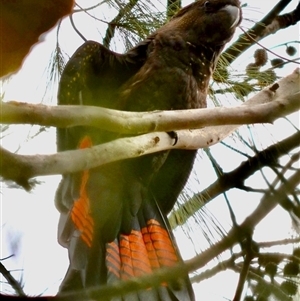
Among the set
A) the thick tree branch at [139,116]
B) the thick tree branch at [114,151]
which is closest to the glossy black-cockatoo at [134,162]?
the thick tree branch at [114,151]

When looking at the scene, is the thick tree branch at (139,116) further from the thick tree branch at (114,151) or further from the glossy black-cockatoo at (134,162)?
the glossy black-cockatoo at (134,162)

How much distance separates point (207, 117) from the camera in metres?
1.28

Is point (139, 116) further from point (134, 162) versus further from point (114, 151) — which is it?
point (134, 162)

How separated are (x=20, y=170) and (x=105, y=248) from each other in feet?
3.16

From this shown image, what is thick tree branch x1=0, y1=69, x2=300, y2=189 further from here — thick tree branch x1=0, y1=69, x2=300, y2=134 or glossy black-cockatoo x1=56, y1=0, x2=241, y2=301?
glossy black-cockatoo x1=56, y1=0, x2=241, y2=301

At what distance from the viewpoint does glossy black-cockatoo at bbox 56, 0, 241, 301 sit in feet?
5.44

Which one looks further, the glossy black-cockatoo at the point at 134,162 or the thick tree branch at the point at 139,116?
the glossy black-cockatoo at the point at 134,162

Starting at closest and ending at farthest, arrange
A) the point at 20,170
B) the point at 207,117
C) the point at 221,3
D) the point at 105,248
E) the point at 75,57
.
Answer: the point at 20,170 → the point at 207,117 → the point at 105,248 → the point at 75,57 → the point at 221,3

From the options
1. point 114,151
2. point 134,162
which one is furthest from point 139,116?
point 134,162

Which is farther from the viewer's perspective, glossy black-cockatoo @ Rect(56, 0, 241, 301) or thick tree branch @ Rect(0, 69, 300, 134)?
glossy black-cockatoo @ Rect(56, 0, 241, 301)

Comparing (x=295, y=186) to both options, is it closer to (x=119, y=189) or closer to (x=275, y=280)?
(x=275, y=280)

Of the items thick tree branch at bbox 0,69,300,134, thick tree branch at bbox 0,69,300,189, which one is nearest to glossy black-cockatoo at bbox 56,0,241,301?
thick tree branch at bbox 0,69,300,189

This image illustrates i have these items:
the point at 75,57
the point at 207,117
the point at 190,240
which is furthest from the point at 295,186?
the point at 75,57

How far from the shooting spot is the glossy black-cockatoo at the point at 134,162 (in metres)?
1.66
